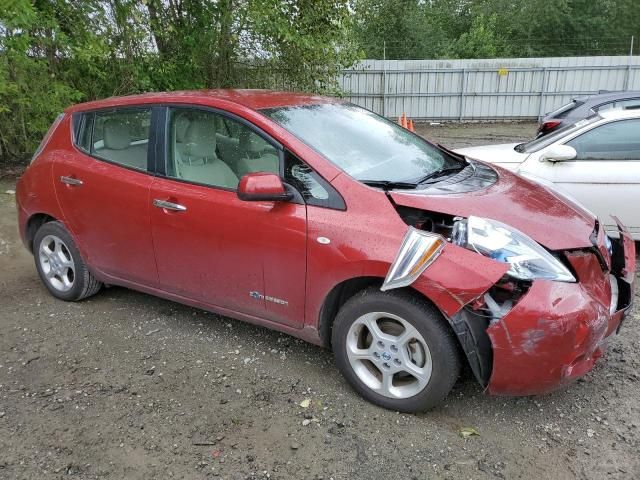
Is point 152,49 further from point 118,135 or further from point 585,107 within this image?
point 585,107

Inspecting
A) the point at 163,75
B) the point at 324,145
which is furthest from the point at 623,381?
the point at 163,75

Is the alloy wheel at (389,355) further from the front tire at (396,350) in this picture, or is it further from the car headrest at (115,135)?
the car headrest at (115,135)

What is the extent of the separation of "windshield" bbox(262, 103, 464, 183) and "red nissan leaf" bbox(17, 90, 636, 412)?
0.02 metres

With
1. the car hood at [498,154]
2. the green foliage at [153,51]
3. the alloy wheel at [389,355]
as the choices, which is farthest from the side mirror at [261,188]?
the green foliage at [153,51]

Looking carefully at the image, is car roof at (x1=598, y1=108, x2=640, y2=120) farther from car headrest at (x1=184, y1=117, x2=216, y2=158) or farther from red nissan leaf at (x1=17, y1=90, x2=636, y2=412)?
car headrest at (x1=184, y1=117, x2=216, y2=158)

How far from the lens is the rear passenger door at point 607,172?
4785mm

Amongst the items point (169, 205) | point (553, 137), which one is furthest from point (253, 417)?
point (553, 137)

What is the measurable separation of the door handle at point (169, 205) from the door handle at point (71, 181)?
832mm

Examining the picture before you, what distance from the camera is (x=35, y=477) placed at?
2.45 meters

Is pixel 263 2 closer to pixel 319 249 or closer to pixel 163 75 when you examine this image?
pixel 163 75

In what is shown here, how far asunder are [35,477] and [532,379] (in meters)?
2.37

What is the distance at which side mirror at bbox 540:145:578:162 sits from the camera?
16.2 ft

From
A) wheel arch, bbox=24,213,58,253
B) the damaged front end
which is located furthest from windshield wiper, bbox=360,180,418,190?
wheel arch, bbox=24,213,58,253

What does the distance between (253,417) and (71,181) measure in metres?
2.30
